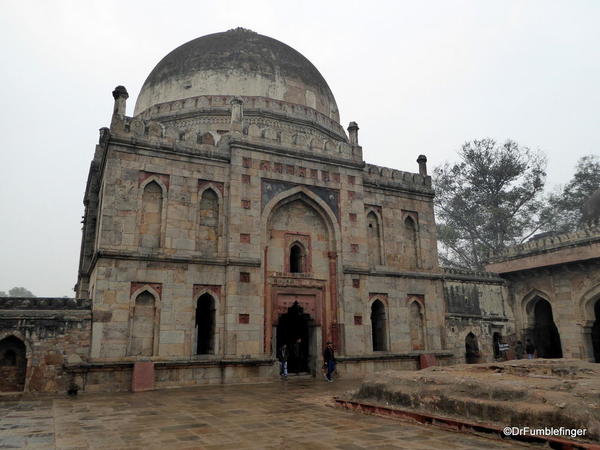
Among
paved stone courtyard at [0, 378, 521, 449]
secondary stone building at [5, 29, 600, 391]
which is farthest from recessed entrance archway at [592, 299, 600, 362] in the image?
paved stone courtyard at [0, 378, 521, 449]

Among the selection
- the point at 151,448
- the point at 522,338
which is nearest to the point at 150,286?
the point at 151,448

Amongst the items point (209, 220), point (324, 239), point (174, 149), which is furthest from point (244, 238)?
point (174, 149)

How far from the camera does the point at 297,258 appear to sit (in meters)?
16.8

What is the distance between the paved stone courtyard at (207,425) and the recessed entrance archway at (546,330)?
15.0 m

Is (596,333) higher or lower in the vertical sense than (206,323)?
lower

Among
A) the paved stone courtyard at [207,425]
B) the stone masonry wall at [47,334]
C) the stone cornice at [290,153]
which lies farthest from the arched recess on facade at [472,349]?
the stone masonry wall at [47,334]

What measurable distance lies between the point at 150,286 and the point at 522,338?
17001 millimetres

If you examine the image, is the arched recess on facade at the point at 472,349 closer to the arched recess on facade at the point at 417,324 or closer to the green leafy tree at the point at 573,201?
the arched recess on facade at the point at 417,324

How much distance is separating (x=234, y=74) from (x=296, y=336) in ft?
38.3

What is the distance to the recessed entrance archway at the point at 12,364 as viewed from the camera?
11.9m

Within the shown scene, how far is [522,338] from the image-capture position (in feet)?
70.3

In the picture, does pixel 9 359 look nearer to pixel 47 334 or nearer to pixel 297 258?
pixel 47 334

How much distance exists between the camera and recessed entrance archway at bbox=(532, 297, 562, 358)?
21.7 meters

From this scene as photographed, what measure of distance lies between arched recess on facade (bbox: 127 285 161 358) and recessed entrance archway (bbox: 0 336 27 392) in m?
2.60
